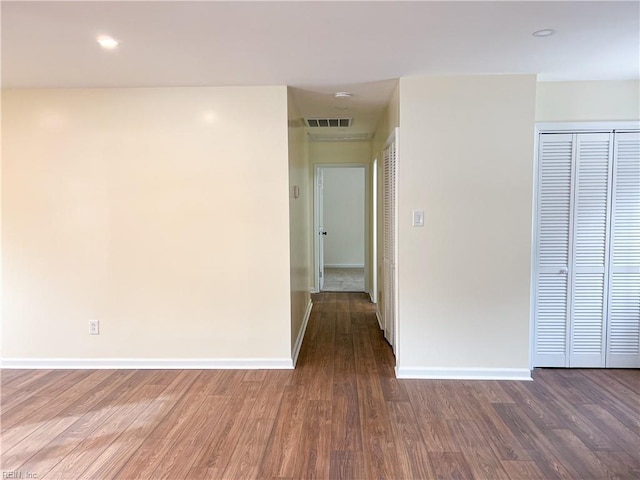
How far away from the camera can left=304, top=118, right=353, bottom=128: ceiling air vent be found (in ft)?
14.7

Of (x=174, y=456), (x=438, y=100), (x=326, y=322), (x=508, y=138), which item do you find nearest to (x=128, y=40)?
(x=438, y=100)

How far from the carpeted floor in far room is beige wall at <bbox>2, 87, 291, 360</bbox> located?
10.9 ft

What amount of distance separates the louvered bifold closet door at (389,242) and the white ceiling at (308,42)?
2.44 ft

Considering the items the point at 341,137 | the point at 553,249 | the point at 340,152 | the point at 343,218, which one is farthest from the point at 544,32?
the point at 343,218

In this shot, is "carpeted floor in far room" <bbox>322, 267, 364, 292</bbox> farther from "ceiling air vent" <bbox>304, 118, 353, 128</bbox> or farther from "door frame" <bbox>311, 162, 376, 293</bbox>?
"ceiling air vent" <bbox>304, 118, 353, 128</bbox>

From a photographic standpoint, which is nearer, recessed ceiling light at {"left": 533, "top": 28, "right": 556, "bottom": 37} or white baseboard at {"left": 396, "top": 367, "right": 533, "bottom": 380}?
recessed ceiling light at {"left": 533, "top": 28, "right": 556, "bottom": 37}

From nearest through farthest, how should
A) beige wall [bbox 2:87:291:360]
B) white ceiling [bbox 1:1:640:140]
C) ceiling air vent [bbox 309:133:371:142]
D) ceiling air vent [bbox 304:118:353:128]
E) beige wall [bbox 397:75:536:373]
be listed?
white ceiling [bbox 1:1:640:140], beige wall [bbox 397:75:536:373], beige wall [bbox 2:87:291:360], ceiling air vent [bbox 304:118:353:128], ceiling air vent [bbox 309:133:371:142]

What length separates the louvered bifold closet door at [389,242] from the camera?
3566 mm

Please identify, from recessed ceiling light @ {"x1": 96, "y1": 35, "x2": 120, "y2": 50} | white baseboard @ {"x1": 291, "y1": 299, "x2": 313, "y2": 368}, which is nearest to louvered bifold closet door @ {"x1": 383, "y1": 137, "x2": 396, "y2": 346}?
white baseboard @ {"x1": 291, "y1": 299, "x2": 313, "y2": 368}

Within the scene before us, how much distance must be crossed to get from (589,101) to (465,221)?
1.41m

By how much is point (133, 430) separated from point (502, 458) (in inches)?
83.2

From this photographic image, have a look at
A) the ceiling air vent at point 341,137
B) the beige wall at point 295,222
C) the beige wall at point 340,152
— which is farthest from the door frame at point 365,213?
the beige wall at point 295,222

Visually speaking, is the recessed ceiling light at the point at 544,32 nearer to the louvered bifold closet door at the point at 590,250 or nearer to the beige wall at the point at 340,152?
the louvered bifold closet door at the point at 590,250

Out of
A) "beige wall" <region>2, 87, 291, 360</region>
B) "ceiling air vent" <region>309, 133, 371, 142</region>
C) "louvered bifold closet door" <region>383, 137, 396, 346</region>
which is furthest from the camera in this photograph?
"ceiling air vent" <region>309, 133, 371, 142</region>
